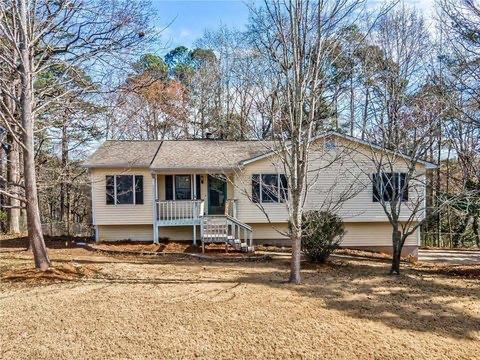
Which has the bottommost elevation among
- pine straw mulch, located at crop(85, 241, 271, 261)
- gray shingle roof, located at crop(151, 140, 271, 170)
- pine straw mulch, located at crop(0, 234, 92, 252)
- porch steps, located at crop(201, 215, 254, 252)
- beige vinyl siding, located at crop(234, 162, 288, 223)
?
pine straw mulch, located at crop(85, 241, 271, 261)

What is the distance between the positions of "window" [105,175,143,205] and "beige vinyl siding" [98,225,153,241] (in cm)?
122

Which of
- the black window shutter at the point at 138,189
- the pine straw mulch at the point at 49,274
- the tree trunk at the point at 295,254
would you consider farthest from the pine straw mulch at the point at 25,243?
the tree trunk at the point at 295,254

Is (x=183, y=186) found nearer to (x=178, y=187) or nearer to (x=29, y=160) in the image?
(x=178, y=187)

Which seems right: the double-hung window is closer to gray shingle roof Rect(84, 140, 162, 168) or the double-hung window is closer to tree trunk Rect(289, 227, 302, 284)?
gray shingle roof Rect(84, 140, 162, 168)

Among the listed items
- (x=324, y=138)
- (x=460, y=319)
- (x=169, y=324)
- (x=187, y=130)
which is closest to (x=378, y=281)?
(x=460, y=319)

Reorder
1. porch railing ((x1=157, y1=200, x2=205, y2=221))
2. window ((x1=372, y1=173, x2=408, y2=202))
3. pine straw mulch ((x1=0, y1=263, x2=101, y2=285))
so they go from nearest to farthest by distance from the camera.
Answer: pine straw mulch ((x1=0, y1=263, x2=101, y2=285)), window ((x1=372, y1=173, x2=408, y2=202)), porch railing ((x1=157, y1=200, x2=205, y2=221))

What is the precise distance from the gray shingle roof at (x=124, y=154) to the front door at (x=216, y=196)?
2973 mm

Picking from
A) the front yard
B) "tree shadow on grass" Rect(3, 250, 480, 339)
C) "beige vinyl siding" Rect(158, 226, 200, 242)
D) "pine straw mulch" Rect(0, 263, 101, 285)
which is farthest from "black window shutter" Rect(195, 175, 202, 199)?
"pine straw mulch" Rect(0, 263, 101, 285)

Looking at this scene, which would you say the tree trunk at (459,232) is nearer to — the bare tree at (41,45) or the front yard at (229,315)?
the front yard at (229,315)

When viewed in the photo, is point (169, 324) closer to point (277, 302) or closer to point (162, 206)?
point (277, 302)

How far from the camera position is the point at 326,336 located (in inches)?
208

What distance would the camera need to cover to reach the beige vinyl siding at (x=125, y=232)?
15953 mm

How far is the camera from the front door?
54.2ft

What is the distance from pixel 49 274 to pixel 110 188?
758 centimetres
